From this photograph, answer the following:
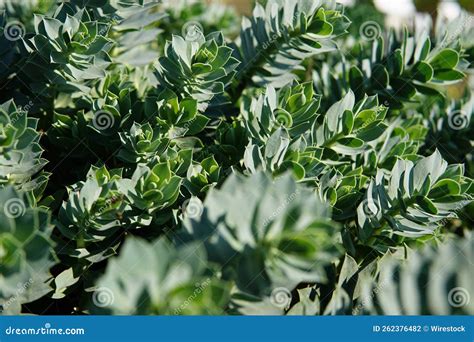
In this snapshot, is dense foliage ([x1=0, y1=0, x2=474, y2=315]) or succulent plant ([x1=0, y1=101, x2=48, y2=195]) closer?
dense foliage ([x1=0, y1=0, x2=474, y2=315])

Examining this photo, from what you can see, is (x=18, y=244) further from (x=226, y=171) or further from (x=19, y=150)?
(x=226, y=171)

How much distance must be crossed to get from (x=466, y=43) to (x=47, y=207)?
112cm

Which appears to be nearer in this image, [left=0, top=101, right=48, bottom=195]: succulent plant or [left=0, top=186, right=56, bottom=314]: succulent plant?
[left=0, top=186, right=56, bottom=314]: succulent plant

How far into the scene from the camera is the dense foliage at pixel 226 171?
2.22 feet

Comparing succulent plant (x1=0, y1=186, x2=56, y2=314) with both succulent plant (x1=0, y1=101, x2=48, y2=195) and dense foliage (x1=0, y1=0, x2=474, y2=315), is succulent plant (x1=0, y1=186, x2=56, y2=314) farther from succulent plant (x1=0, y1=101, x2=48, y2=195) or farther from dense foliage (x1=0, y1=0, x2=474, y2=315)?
succulent plant (x1=0, y1=101, x2=48, y2=195)

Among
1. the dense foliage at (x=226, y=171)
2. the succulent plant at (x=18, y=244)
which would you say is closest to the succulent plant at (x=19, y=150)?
the dense foliage at (x=226, y=171)

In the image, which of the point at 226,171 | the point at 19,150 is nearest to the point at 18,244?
the point at 19,150

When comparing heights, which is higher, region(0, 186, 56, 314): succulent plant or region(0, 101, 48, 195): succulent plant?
region(0, 186, 56, 314): succulent plant

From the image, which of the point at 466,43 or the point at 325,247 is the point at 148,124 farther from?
the point at 466,43

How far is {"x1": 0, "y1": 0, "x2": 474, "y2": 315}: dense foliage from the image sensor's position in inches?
26.6

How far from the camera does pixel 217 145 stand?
3.74ft

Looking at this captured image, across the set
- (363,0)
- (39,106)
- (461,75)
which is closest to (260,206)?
(39,106)

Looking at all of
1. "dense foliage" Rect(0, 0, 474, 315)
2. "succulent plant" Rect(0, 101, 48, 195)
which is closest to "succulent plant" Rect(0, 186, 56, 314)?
"dense foliage" Rect(0, 0, 474, 315)

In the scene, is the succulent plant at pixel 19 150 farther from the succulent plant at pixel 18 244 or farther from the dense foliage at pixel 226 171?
the succulent plant at pixel 18 244
